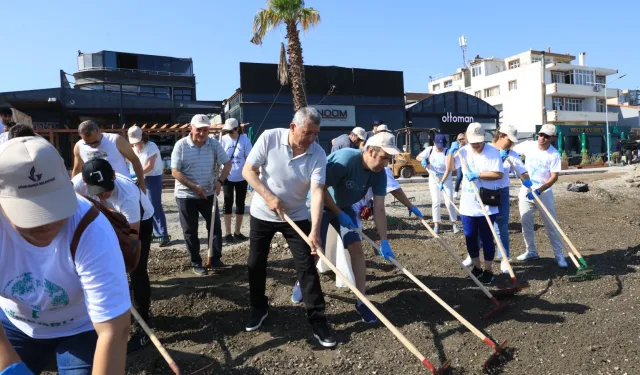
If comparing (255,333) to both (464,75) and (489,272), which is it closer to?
(489,272)

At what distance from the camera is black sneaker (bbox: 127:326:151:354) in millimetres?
3330

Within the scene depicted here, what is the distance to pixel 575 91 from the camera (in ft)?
Answer: 142

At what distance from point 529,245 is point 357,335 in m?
3.19

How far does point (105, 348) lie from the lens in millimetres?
1476

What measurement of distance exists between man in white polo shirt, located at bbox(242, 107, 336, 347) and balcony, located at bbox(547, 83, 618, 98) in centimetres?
4500

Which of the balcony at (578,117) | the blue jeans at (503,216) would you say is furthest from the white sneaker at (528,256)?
the balcony at (578,117)

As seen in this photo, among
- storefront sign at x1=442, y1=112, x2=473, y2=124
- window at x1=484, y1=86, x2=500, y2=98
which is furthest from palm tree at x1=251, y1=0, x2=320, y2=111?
window at x1=484, y1=86, x2=500, y2=98

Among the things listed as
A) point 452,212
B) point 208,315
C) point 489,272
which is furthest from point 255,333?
point 452,212

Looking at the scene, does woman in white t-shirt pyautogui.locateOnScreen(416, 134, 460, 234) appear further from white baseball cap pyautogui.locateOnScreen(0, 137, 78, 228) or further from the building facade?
the building facade

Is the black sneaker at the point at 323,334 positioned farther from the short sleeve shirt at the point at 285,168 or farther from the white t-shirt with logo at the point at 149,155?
the white t-shirt with logo at the point at 149,155

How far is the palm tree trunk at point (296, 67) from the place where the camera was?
14.4m

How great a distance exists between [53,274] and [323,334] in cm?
220

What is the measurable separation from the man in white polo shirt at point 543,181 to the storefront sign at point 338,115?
18.9m

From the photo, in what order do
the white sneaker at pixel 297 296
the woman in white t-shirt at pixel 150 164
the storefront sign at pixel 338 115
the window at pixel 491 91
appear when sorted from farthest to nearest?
the window at pixel 491 91 < the storefront sign at pixel 338 115 < the woman in white t-shirt at pixel 150 164 < the white sneaker at pixel 297 296
